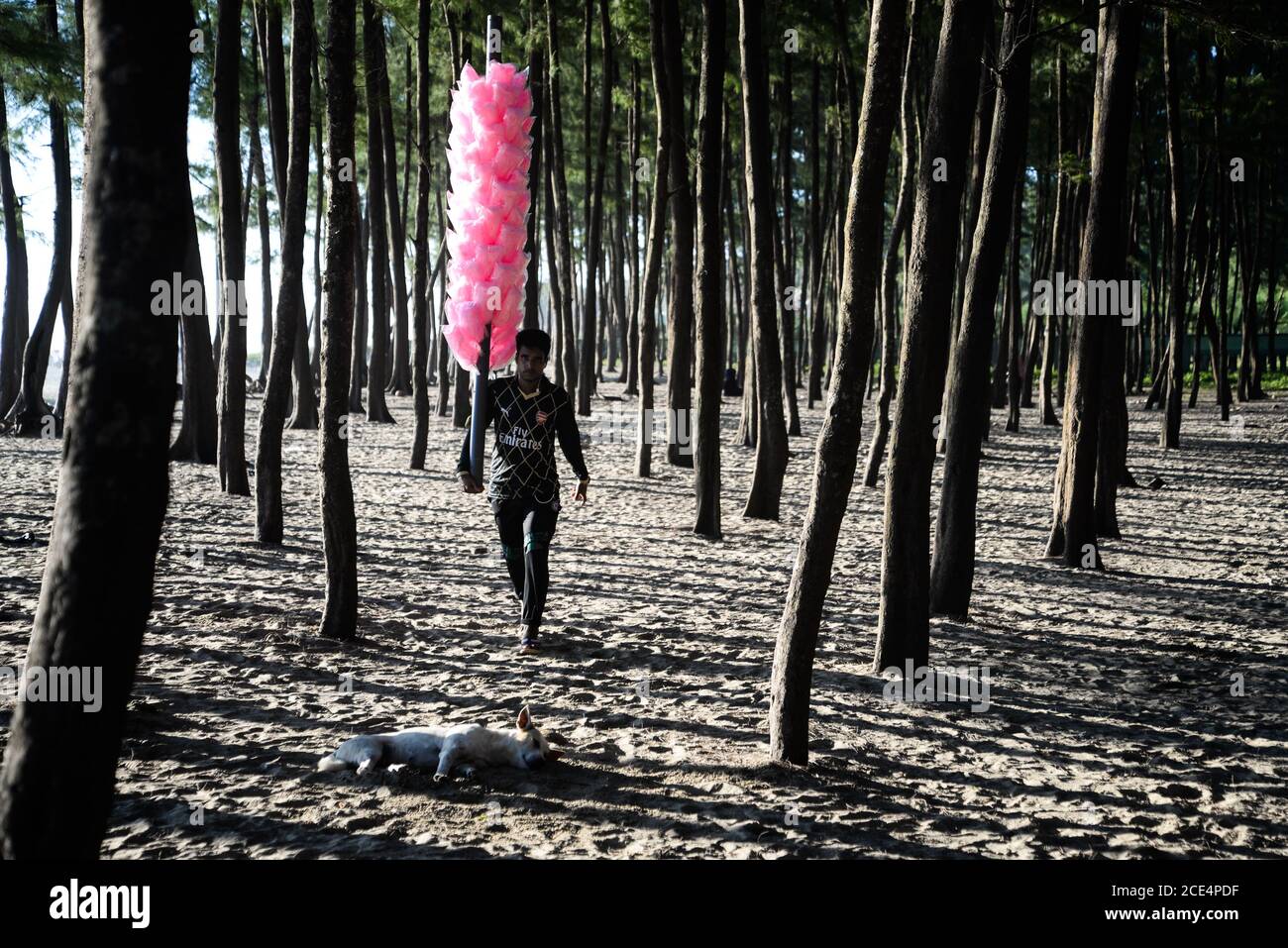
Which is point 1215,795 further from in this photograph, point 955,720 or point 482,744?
point 482,744

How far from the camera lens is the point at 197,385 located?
43.4ft

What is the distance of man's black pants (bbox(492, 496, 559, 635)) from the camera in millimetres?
6547

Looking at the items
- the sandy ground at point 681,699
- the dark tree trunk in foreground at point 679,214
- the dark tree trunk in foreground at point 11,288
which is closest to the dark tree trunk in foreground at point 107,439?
the sandy ground at point 681,699

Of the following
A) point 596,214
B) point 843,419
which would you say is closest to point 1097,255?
point 843,419

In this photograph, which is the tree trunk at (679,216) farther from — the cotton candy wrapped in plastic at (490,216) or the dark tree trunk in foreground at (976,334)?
the cotton candy wrapped in plastic at (490,216)

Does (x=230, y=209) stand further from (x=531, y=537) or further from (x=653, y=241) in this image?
(x=531, y=537)

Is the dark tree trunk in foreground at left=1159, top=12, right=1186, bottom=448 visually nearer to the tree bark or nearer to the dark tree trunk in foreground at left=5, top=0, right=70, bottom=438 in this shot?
the tree bark

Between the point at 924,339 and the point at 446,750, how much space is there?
3740 millimetres

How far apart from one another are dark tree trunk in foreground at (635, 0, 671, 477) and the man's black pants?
24.3 ft

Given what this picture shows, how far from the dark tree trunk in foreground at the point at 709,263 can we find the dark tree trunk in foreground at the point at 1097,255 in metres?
3.49

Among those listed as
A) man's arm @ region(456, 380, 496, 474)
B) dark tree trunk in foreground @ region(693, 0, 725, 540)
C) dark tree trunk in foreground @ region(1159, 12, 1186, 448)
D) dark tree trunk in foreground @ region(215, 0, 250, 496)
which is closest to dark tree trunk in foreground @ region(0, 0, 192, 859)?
man's arm @ region(456, 380, 496, 474)
